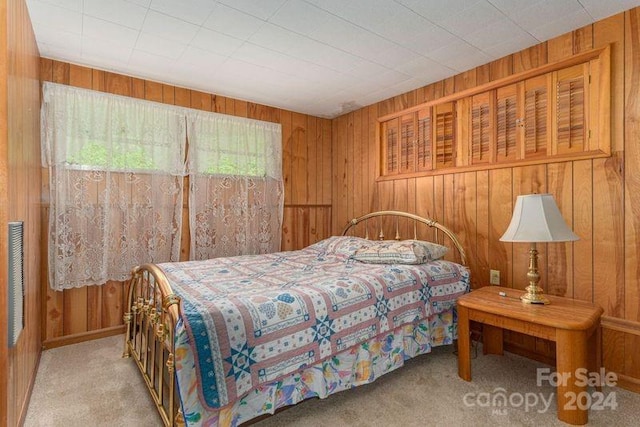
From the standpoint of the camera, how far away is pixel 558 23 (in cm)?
228

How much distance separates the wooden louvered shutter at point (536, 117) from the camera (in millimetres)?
2533

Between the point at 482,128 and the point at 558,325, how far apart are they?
1838mm

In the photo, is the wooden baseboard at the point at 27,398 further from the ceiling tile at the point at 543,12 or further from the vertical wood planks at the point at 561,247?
the ceiling tile at the point at 543,12

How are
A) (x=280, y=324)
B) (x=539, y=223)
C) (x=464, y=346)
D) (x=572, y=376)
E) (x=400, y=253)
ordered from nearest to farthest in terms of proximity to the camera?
1. (x=280, y=324)
2. (x=572, y=376)
3. (x=539, y=223)
4. (x=464, y=346)
5. (x=400, y=253)

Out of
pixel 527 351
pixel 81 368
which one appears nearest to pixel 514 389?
pixel 527 351

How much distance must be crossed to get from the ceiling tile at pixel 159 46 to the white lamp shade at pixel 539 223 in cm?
284

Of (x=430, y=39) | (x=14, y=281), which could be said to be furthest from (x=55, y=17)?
(x=430, y=39)

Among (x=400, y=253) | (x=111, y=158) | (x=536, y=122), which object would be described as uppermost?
(x=536, y=122)

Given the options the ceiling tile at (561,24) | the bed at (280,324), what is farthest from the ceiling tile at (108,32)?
the ceiling tile at (561,24)

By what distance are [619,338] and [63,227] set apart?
14.4 feet

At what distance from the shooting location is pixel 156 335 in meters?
1.74

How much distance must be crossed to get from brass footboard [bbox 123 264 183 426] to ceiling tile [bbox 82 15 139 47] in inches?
68.4

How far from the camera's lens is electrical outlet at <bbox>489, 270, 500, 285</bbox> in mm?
2795

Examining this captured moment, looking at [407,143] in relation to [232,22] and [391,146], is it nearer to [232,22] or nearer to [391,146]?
[391,146]
